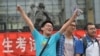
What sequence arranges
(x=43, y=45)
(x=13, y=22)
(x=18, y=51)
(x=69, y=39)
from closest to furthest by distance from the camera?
(x=43, y=45) → (x=69, y=39) → (x=18, y=51) → (x=13, y=22)

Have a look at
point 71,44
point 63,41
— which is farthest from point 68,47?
point 63,41

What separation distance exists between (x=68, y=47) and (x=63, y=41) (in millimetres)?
163

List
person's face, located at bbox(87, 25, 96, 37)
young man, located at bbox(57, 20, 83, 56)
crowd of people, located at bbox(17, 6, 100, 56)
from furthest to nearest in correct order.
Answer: person's face, located at bbox(87, 25, 96, 37) → young man, located at bbox(57, 20, 83, 56) → crowd of people, located at bbox(17, 6, 100, 56)

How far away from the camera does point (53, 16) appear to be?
39.5ft

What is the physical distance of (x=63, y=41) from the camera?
12.7ft

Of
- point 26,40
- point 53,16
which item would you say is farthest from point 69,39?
point 53,16

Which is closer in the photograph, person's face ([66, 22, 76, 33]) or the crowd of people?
the crowd of people

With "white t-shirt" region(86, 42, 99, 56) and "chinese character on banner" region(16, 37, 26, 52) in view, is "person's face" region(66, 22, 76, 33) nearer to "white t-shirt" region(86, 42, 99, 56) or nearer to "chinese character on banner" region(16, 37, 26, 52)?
"white t-shirt" region(86, 42, 99, 56)

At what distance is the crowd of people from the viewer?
11.9 feet

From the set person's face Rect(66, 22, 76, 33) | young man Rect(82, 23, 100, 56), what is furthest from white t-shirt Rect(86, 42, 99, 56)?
person's face Rect(66, 22, 76, 33)

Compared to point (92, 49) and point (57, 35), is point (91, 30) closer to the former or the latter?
point (92, 49)

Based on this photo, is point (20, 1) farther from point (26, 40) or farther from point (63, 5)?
point (26, 40)

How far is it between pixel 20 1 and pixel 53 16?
1.46m

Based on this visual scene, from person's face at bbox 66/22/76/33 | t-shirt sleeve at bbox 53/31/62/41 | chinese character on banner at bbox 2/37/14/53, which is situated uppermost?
person's face at bbox 66/22/76/33
